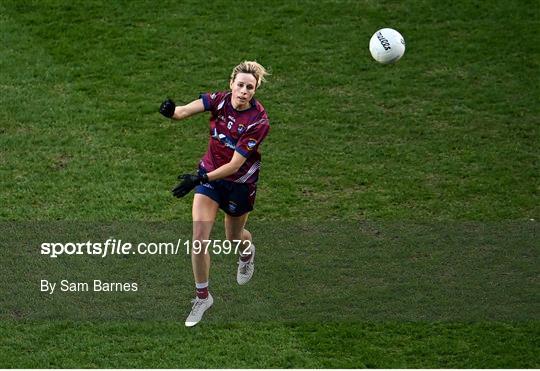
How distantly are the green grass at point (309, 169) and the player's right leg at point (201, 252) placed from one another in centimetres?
15

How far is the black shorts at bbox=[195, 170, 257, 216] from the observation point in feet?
34.0

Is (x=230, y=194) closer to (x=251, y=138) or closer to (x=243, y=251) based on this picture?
(x=251, y=138)

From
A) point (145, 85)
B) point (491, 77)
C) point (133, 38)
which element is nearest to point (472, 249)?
point (491, 77)

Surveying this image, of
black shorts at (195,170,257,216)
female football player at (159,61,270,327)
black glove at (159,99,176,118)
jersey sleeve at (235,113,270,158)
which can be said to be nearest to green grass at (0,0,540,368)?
female football player at (159,61,270,327)

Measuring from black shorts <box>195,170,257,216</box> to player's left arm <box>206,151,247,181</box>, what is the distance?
9.3 inches

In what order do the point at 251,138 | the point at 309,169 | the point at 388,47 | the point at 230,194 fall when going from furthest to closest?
the point at 309,169 < the point at 388,47 < the point at 230,194 < the point at 251,138

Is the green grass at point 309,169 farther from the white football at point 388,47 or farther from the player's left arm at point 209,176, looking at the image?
the white football at point 388,47

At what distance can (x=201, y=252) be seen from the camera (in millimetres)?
10273

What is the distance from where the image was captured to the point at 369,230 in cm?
1216

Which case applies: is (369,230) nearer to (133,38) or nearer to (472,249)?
(472,249)

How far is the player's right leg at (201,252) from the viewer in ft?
33.4

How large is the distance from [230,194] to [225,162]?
0.30 metres

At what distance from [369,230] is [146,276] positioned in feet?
8.38

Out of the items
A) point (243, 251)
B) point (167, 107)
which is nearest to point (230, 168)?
point (167, 107)
